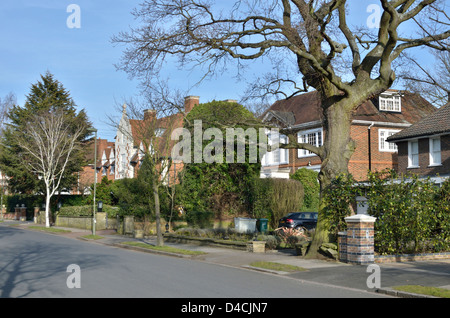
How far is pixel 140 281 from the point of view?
12.0m

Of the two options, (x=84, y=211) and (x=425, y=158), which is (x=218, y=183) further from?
(x=425, y=158)

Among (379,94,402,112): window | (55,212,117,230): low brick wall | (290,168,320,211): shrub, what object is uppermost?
(379,94,402,112): window

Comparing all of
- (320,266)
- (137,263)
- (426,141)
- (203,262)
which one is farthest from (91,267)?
(426,141)

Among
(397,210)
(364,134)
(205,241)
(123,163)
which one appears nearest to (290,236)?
(205,241)

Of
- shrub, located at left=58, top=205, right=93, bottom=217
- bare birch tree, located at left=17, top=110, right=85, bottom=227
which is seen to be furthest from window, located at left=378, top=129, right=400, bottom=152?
bare birch tree, located at left=17, top=110, right=85, bottom=227

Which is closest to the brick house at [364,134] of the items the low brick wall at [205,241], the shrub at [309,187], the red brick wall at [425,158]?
the shrub at [309,187]

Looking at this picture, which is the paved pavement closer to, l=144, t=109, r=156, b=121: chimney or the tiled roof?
l=144, t=109, r=156, b=121: chimney

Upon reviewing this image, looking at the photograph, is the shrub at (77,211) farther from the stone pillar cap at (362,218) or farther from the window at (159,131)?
the stone pillar cap at (362,218)

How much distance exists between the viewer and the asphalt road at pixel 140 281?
33.9 ft

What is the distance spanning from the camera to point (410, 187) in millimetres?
17141

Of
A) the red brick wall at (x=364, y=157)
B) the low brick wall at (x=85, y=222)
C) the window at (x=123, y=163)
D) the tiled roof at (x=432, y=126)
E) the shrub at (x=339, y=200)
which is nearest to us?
the shrub at (x=339, y=200)

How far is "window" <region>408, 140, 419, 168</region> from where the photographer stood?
3200cm

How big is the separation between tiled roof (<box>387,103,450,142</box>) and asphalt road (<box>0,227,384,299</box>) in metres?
18.9
